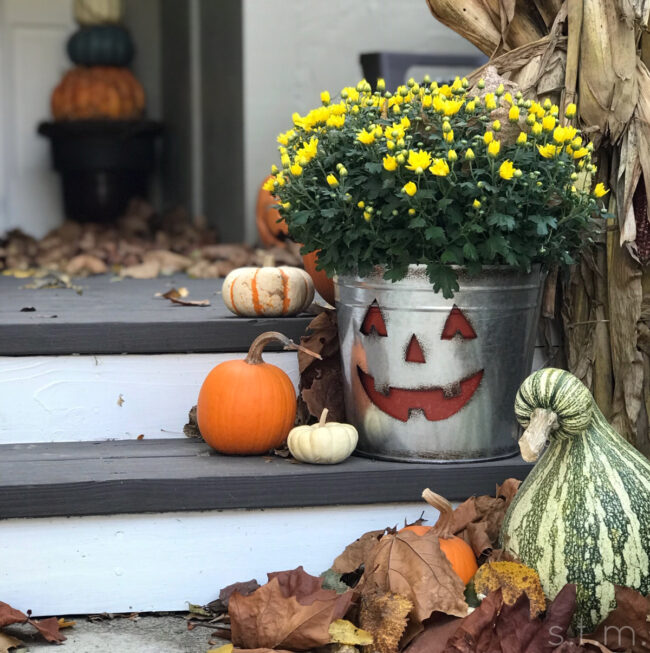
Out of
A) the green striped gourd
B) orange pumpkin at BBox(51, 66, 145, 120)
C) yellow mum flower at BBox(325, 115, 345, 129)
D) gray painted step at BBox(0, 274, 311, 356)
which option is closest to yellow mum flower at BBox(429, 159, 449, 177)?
yellow mum flower at BBox(325, 115, 345, 129)

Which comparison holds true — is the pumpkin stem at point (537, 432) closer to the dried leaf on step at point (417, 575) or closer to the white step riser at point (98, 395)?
the dried leaf on step at point (417, 575)

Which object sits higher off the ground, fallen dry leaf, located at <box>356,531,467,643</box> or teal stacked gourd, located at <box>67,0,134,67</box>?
teal stacked gourd, located at <box>67,0,134,67</box>

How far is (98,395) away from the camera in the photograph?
2.29 m

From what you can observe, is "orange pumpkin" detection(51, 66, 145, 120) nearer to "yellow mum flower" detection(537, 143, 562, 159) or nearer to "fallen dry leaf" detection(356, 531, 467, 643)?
"yellow mum flower" detection(537, 143, 562, 159)

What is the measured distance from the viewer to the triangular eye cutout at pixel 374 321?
6.77ft

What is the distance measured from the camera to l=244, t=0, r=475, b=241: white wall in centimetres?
423

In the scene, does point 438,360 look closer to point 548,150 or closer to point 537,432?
point 537,432

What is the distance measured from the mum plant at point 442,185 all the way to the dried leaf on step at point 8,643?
36.3 inches

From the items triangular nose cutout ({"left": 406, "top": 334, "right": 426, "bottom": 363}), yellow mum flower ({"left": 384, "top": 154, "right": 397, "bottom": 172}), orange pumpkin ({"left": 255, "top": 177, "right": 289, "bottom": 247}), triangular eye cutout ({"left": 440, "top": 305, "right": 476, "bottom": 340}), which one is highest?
yellow mum flower ({"left": 384, "top": 154, "right": 397, "bottom": 172})

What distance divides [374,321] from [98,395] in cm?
67

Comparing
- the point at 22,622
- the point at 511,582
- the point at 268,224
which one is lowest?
the point at 22,622

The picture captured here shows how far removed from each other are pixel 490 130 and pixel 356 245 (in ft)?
1.13

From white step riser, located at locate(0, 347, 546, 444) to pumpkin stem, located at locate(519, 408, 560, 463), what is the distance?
2.48 ft

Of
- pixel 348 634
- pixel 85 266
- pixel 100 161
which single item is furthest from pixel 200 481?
pixel 100 161
